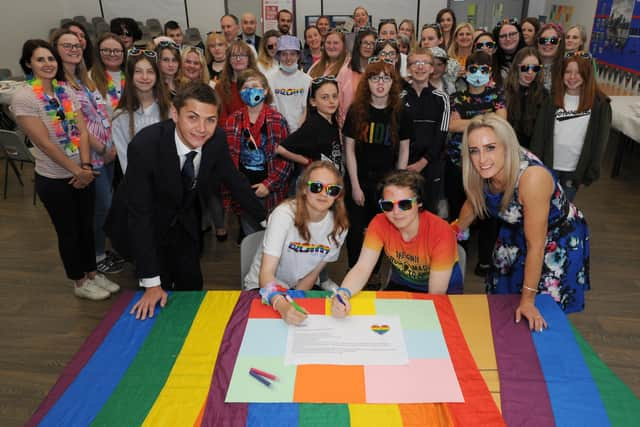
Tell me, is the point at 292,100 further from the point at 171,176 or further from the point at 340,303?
the point at 340,303

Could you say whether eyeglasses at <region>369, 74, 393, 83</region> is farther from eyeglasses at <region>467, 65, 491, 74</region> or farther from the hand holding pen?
the hand holding pen

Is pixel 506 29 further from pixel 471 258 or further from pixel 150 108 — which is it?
pixel 150 108

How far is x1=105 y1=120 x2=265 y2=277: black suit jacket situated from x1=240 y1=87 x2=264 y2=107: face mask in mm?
955

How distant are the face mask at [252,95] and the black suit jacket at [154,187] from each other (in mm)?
955

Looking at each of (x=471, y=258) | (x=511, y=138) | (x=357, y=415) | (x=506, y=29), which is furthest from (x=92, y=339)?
(x=506, y=29)

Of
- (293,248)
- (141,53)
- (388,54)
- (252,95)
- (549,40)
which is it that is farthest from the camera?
(549,40)

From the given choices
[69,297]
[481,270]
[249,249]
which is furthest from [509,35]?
[69,297]

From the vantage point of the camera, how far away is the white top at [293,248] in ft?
7.07

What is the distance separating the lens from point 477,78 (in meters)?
3.19

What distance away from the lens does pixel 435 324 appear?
1648mm

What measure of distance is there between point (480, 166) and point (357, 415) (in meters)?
1.06

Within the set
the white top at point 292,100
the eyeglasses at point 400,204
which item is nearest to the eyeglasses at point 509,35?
the white top at point 292,100

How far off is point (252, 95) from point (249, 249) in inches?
51.5

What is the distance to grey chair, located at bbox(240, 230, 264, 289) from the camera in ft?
7.35
